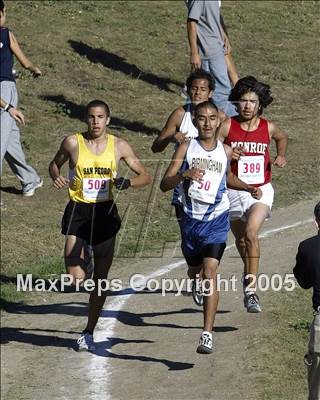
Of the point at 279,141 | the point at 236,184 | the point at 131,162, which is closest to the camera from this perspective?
the point at 236,184

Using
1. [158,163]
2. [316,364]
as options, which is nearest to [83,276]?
[316,364]

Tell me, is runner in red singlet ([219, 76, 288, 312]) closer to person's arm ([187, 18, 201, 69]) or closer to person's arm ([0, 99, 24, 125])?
person's arm ([0, 99, 24, 125])

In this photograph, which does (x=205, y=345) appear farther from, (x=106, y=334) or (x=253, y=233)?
(x=106, y=334)

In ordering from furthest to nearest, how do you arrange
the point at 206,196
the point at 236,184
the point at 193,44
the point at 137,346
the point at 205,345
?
the point at 193,44, the point at 137,346, the point at 236,184, the point at 206,196, the point at 205,345

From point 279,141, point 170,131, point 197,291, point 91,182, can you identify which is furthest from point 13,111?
point 279,141

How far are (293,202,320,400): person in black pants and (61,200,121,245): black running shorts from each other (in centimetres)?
294

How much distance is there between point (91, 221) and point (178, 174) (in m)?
1.12

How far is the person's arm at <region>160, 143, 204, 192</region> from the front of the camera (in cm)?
1073

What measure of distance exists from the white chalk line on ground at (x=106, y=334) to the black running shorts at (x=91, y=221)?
1287mm

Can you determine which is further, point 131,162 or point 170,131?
point 170,131

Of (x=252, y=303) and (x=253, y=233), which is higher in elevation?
(x=253, y=233)

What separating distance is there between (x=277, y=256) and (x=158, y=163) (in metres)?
4.29

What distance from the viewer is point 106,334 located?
12.9 m

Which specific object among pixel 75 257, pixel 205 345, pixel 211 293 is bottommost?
pixel 205 345
